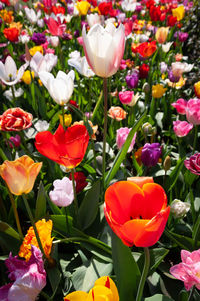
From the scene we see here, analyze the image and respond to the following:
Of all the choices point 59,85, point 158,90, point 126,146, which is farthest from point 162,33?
point 126,146

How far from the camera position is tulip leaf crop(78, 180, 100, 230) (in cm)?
108

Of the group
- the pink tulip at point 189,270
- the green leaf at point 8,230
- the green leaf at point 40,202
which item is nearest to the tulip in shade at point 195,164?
the pink tulip at point 189,270

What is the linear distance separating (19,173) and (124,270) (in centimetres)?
40

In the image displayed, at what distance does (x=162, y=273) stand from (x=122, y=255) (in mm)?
420

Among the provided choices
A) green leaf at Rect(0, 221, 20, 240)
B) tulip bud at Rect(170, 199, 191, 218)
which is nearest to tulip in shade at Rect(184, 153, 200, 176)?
tulip bud at Rect(170, 199, 191, 218)

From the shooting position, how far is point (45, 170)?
147cm

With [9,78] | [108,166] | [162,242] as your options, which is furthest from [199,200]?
[9,78]

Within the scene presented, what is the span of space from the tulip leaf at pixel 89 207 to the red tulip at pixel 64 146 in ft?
0.96

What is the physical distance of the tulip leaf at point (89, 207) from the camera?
108cm

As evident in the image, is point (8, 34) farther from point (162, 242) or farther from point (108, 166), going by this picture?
point (162, 242)

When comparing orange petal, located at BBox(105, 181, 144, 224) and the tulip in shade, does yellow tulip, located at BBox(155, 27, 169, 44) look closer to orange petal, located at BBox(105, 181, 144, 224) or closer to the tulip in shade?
the tulip in shade

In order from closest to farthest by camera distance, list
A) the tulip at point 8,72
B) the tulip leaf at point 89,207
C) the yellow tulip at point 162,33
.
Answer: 1. the tulip leaf at point 89,207
2. the tulip at point 8,72
3. the yellow tulip at point 162,33

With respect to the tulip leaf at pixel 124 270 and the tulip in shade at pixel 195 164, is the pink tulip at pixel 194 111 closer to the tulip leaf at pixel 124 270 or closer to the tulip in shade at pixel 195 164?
the tulip in shade at pixel 195 164

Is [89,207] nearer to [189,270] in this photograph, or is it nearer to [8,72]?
[189,270]
